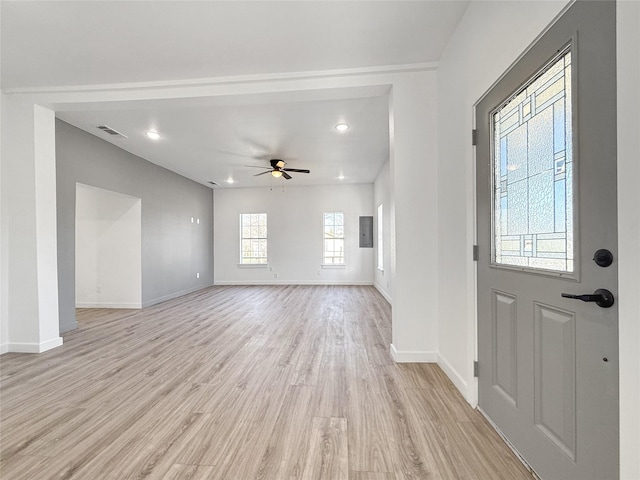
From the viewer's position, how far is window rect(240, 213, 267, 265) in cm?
864

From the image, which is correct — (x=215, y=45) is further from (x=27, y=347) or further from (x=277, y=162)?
(x=27, y=347)

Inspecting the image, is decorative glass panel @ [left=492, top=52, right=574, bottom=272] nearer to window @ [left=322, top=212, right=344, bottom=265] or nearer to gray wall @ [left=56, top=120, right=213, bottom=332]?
gray wall @ [left=56, top=120, right=213, bottom=332]

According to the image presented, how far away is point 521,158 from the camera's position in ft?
4.95

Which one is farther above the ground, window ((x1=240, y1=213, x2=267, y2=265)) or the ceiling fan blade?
the ceiling fan blade

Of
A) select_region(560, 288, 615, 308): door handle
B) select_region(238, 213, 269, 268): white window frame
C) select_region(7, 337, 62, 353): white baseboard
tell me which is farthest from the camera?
select_region(238, 213, 269, 268): white window frame

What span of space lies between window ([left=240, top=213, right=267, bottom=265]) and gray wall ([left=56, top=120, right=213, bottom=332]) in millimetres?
956

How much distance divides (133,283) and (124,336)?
7.04ft

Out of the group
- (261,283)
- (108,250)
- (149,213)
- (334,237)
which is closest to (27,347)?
(108,250)

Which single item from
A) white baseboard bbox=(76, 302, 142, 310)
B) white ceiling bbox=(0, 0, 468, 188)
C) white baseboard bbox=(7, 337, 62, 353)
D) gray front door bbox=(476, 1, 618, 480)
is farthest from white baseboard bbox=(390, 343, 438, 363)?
white baseboard bbox=(76, 302, 142, 310)

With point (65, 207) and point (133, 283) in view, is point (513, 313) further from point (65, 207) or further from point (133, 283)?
point (133, 283)

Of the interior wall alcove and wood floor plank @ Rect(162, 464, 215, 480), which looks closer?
wood floor plank @ Rect(162, 464, 215, 480)

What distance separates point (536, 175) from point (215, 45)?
2626mm

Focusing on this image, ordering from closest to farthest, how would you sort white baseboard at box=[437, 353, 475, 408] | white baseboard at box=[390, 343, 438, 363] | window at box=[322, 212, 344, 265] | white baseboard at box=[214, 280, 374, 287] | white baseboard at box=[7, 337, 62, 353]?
white baseboard at box=[437, 353, 475, 408], white baseboard at box=[390, 343, 438, 363], white baseboard at box=[7, 337, 62, 353], white baseboard at box=[214, 280, 374, 287], window at box=[322, 212, 344, 265]

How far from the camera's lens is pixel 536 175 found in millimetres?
1397
